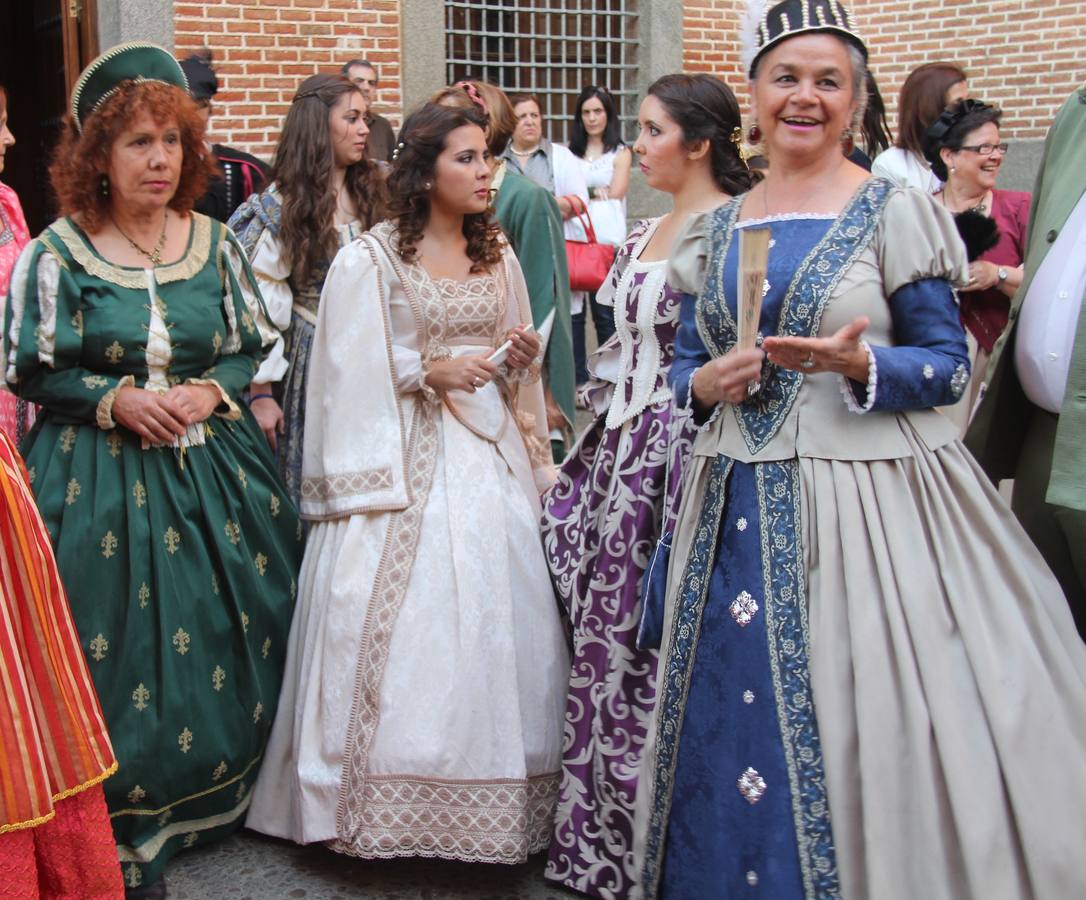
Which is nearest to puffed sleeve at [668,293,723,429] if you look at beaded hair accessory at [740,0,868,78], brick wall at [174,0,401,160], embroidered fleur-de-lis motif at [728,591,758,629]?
embroidered fleur-de-lis motif at [728,591,758,629]

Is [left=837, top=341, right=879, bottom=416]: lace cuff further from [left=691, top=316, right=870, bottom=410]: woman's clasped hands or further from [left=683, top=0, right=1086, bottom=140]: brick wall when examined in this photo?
[left=683, top=0, right=1086, bottom=140]: brick wall

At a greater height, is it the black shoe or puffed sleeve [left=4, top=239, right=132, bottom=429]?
puffed sleeve [left=4, top=239, right=132, bottom=429]

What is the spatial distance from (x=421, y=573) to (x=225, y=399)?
72 centimetres

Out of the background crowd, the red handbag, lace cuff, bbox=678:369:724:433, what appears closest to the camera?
the background crowd

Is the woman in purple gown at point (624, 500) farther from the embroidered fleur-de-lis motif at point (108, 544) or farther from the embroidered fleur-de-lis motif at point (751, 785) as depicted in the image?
the embroidered fleur-de-lis motif at point (108, 544)

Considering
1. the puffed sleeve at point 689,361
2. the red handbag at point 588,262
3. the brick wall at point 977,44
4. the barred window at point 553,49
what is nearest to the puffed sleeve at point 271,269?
the puffed sleeve at point 689,361

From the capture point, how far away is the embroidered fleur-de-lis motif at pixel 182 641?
3441 millimetres

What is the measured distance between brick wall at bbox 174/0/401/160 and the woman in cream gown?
4.53m

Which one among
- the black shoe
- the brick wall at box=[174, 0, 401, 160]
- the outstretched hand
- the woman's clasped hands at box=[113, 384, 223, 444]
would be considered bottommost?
the black shoe

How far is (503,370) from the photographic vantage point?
12.5 feet

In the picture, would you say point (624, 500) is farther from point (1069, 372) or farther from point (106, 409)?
point (106, 409)

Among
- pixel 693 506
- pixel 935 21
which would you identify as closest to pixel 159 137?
pixel 693 506

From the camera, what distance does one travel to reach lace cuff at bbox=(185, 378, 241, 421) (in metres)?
3.59

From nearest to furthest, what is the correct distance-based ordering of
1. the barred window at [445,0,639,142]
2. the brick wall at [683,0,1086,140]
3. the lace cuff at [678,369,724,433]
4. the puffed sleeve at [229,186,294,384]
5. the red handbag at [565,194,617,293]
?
the lace cuff at [678,369,724,433] → the puffed sleeve at [229,186,294,384] → the red handbag at [565,194,617,293] → the barred window at [445,0,639,142] → the brick wall at [683,0,1086,140]
